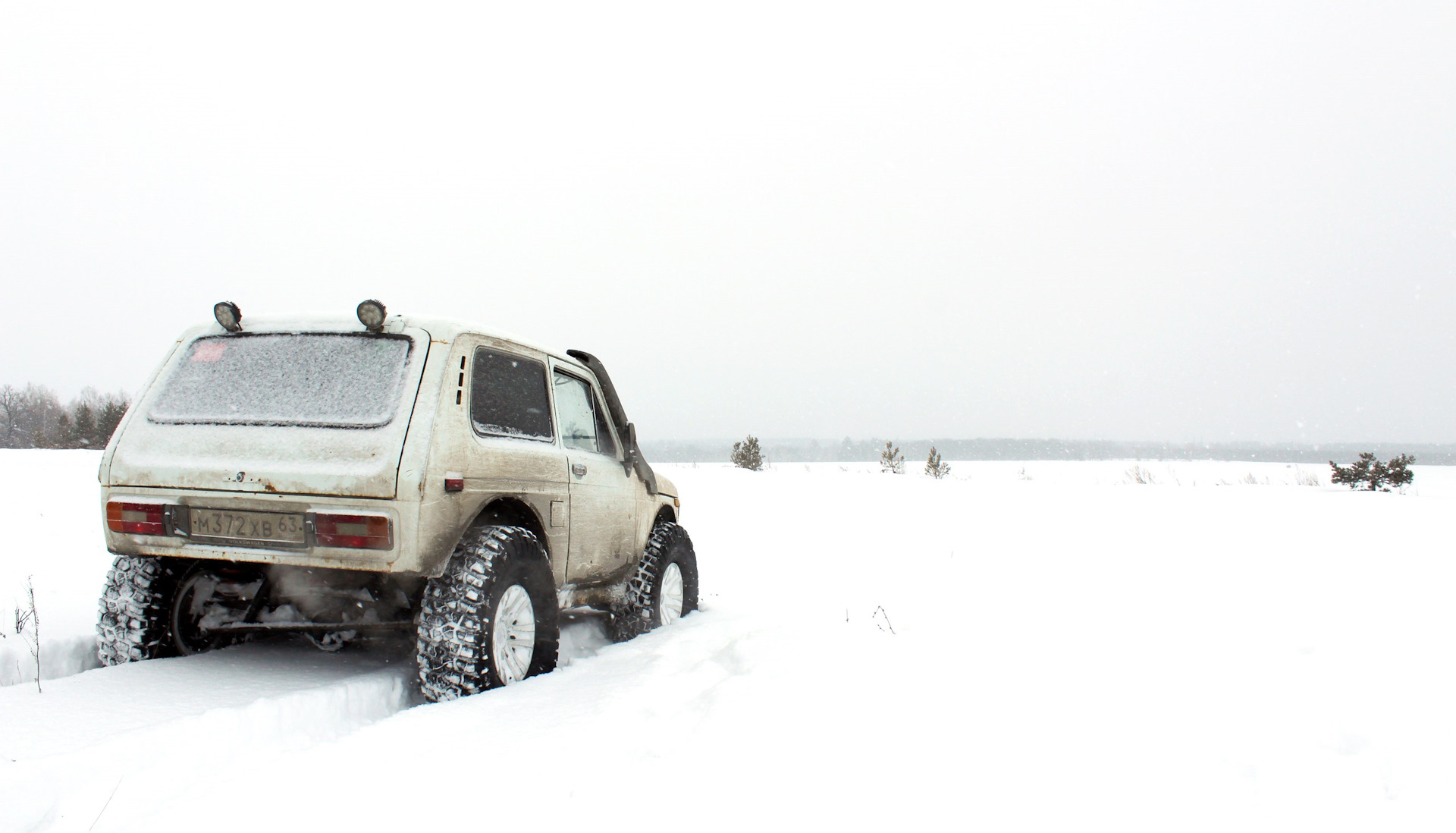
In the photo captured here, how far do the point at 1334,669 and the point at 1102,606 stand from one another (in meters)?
1.52

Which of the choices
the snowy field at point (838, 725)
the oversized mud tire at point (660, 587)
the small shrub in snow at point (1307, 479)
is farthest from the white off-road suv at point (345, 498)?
the small shrub in snow at point (1307, 479)

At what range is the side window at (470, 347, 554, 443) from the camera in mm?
3859

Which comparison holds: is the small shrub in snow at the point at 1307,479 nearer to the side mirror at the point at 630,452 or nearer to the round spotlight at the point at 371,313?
the side mirror at the point at 630,452

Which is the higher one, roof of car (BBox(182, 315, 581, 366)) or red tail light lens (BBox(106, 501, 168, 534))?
roof of car (BBox(182, 315, 581, 366))

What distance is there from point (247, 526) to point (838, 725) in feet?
8.72

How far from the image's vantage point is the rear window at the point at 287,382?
352cm

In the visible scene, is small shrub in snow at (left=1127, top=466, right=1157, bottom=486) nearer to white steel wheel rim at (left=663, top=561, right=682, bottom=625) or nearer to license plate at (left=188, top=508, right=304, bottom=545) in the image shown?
white steel wheel rim at (left=663, top=561, right=682, bottom=625)

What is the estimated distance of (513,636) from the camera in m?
3.79

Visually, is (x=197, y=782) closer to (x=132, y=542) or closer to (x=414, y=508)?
(x=414, y=508)

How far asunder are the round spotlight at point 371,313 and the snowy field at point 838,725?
170 centimetres

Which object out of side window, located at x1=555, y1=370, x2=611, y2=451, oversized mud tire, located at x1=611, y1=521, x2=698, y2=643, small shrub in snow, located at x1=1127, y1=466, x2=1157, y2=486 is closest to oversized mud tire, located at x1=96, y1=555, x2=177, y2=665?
side window, located at x1=555, y1=370, x2=611, y2=451

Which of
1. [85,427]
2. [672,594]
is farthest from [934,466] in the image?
[85,427]

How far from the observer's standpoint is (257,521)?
3.31 m

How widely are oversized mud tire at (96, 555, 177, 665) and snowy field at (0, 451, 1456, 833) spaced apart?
0.61 ft
